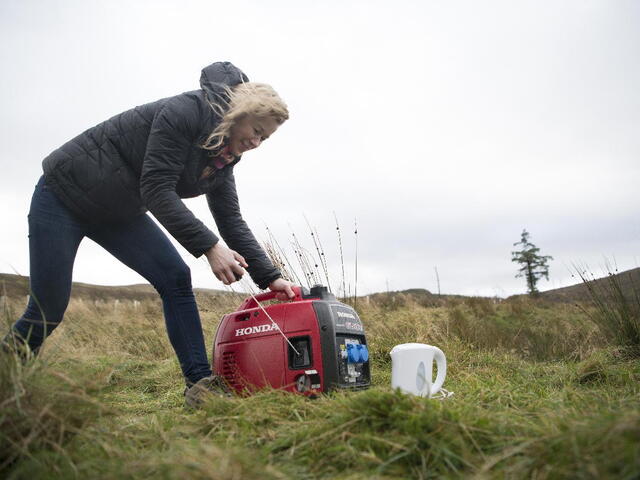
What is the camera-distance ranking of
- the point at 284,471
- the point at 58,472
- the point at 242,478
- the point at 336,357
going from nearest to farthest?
the point at 242,478, the point at 58,472, the point at 284,471, the point at 336,357

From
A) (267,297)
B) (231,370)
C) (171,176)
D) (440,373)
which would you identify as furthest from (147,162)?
(440,373)

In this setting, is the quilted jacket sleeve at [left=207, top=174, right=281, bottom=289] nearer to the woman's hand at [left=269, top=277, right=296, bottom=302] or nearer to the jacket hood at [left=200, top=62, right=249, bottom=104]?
the woman's hand at [left=269, top=277, right=296, bottom=302]

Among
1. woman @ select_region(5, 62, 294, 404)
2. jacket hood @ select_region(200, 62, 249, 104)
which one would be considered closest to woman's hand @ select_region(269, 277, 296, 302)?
woman @ select_region(5, 62, 294, 404)

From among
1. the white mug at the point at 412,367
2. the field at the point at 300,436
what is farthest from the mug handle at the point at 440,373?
the field at the point at 300,436

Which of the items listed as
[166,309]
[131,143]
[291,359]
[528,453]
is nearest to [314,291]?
[291,359]

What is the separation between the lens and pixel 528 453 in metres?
1.43

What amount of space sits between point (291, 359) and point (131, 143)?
4.80ft

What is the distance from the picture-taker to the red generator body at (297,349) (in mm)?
2707

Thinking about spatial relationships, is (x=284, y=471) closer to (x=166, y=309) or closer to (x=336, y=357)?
(x=336, y=357)

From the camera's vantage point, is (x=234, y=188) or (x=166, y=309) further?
(x=234, y=188)

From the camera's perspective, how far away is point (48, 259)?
8.45 feet

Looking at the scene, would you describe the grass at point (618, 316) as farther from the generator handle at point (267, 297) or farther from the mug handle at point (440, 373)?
the generator handle at point (267, 297)

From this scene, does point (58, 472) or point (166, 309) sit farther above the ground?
point (166, 309)

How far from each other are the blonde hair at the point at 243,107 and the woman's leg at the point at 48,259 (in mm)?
851
